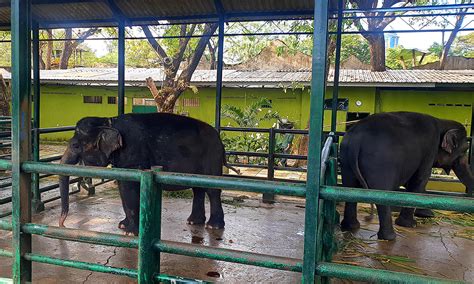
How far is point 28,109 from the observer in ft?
8.04

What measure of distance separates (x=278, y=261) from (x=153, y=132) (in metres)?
3.25

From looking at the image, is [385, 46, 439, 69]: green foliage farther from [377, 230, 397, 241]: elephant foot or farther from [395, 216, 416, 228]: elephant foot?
[377, 230, 397, 241]: elephant foot

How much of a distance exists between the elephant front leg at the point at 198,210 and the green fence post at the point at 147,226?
3.06 metres

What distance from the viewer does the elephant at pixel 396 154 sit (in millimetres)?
4773

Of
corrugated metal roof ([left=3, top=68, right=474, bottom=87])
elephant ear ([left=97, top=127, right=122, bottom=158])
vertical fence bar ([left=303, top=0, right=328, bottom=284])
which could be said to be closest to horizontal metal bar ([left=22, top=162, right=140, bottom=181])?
vertical fence bar ([left=303, top=0, right=328, bottom=284])

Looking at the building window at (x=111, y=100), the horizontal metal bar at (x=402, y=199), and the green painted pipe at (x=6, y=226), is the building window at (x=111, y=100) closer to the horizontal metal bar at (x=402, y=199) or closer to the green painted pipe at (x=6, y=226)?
the green painted pipe at (x=6, y=226)

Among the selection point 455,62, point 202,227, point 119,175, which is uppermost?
point 455,62

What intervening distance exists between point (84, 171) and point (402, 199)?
161cm

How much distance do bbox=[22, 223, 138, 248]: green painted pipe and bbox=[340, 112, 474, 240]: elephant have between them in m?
3.02

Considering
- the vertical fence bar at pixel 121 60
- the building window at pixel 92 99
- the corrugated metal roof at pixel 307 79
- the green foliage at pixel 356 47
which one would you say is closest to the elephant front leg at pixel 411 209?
the vertical fence bar at pixel 121 60

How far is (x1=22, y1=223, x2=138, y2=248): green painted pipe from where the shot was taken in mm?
2271

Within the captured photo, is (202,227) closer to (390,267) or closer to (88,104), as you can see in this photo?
(390,267)

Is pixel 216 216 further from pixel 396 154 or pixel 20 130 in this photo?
pixel 20 130

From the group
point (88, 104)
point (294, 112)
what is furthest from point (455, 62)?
point (88, 104)
